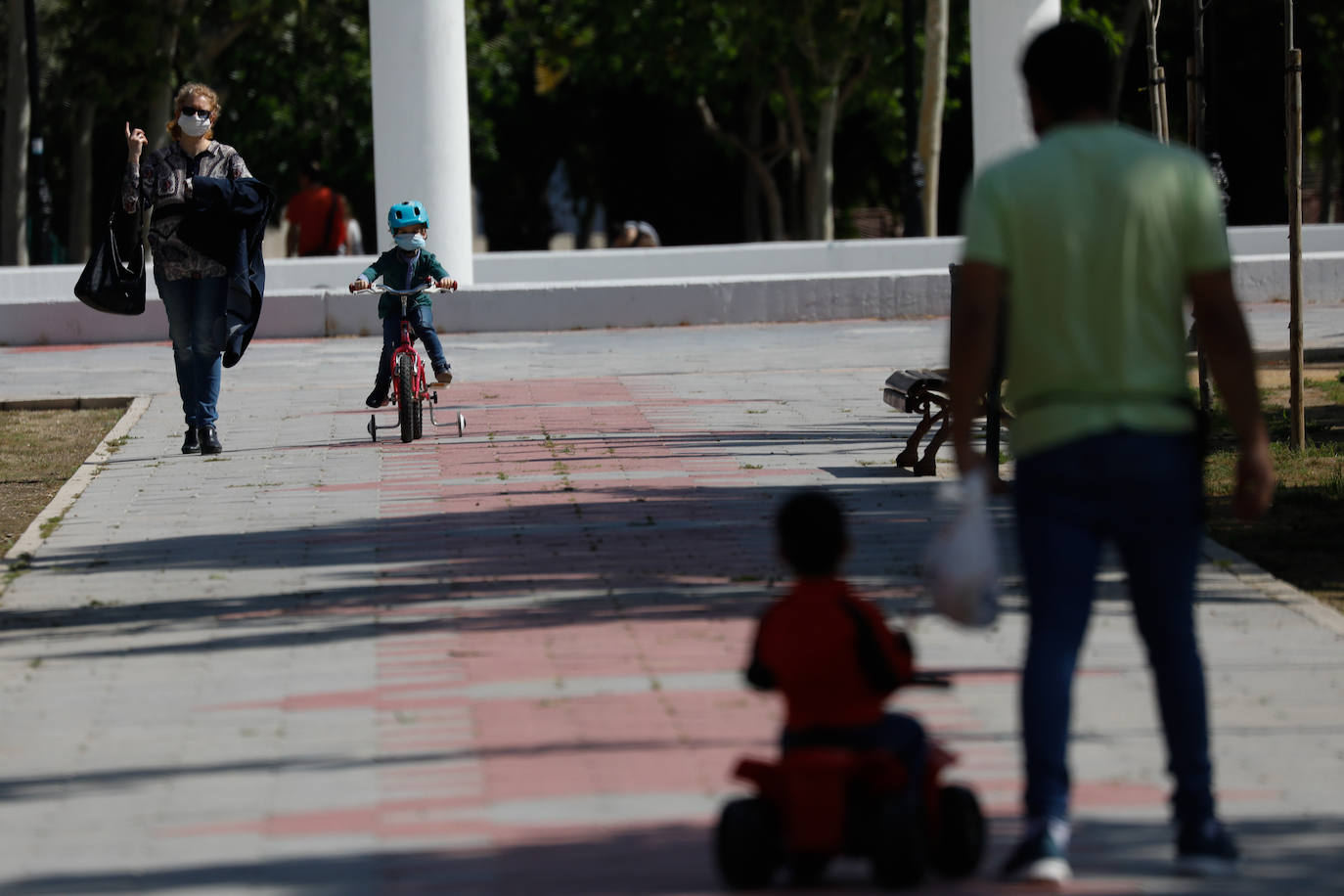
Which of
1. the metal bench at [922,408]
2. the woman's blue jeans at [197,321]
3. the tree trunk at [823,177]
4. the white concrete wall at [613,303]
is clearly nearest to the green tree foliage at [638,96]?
the tree trunk at [823,177]

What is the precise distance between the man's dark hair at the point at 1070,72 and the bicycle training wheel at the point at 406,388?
782 cm

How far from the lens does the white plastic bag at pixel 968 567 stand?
168 inches

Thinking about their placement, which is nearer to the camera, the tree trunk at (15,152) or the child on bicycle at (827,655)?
the child on bicycle at (827,655)

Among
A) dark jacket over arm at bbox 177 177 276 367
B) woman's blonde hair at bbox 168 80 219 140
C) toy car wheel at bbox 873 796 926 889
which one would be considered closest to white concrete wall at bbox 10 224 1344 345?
dark jacket over arm at bbox 177 177 276 367

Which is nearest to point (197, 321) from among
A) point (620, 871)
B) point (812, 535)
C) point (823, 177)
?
point (620, 871)

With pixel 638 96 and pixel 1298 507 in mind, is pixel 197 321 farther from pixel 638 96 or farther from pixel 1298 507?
pixel 638 96

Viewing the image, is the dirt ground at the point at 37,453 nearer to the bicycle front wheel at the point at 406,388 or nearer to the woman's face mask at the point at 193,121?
the bicycle front wheel at the point at 406,388

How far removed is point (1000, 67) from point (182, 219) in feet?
55.0

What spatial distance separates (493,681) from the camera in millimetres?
6254

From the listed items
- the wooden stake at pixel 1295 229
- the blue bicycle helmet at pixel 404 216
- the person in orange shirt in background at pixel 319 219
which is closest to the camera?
the wooden stake at pixel 1295 229

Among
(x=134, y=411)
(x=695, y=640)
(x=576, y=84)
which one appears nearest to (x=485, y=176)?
(x=576, y=84)

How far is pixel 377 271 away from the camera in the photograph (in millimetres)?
12148

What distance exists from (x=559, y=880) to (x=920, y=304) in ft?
58.5

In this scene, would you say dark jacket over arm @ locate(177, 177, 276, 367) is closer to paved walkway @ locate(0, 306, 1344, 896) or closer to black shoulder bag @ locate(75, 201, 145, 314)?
black shoulder bag @ locate(75, 201, 145, 314)
